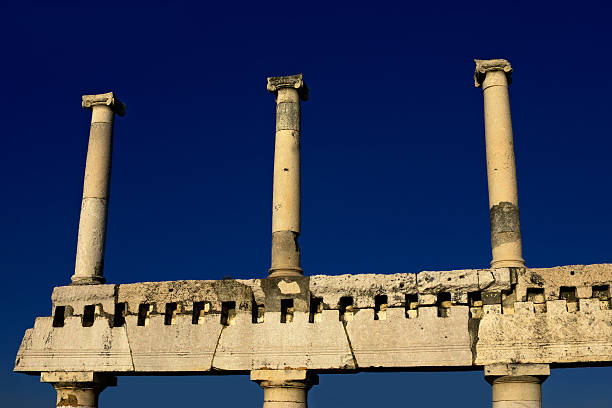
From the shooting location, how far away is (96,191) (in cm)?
1633

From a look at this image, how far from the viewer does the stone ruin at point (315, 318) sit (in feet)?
42.9

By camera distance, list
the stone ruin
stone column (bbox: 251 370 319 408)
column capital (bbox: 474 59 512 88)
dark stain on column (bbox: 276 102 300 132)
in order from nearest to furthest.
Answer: the stone ruin
stone column (bbox: 251 370 319 408)
column capital (bbox: 474 59 512 88)
dark stain on column (bbox: 276 102 300 132)

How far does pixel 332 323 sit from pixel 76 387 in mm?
5365

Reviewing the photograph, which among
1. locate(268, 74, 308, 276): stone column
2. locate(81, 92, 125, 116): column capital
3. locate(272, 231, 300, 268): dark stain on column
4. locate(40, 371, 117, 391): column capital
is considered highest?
locate(81, 92, 125, 116): column capital

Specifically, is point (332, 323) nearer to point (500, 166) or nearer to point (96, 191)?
point (500, 166)

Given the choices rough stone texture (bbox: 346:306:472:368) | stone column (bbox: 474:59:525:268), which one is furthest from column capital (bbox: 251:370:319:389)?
stone column (bbox: 474:59:525:268)

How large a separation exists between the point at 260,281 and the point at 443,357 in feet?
12.1

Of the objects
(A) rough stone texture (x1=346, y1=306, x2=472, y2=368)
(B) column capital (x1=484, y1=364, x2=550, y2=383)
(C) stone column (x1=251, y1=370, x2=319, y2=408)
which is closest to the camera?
(B) column capital (x1=484, y1=364, x2=550, y2=383)

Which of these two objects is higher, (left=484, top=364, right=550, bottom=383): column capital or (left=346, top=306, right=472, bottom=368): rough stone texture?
(left=346, top=306, right=472, bottom=368): rough stone texture

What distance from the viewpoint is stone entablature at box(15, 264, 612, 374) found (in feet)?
42.9

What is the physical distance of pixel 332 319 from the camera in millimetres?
14039

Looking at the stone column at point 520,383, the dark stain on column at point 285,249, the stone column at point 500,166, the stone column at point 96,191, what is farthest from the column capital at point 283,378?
the stone column at point 96,191

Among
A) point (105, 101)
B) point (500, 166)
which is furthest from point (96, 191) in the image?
point (500, 166)

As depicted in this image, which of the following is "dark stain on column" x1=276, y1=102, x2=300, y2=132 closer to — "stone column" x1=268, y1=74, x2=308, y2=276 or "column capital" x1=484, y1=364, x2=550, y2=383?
"stone column" x1=268, y1=74, x2=308, y2=276
